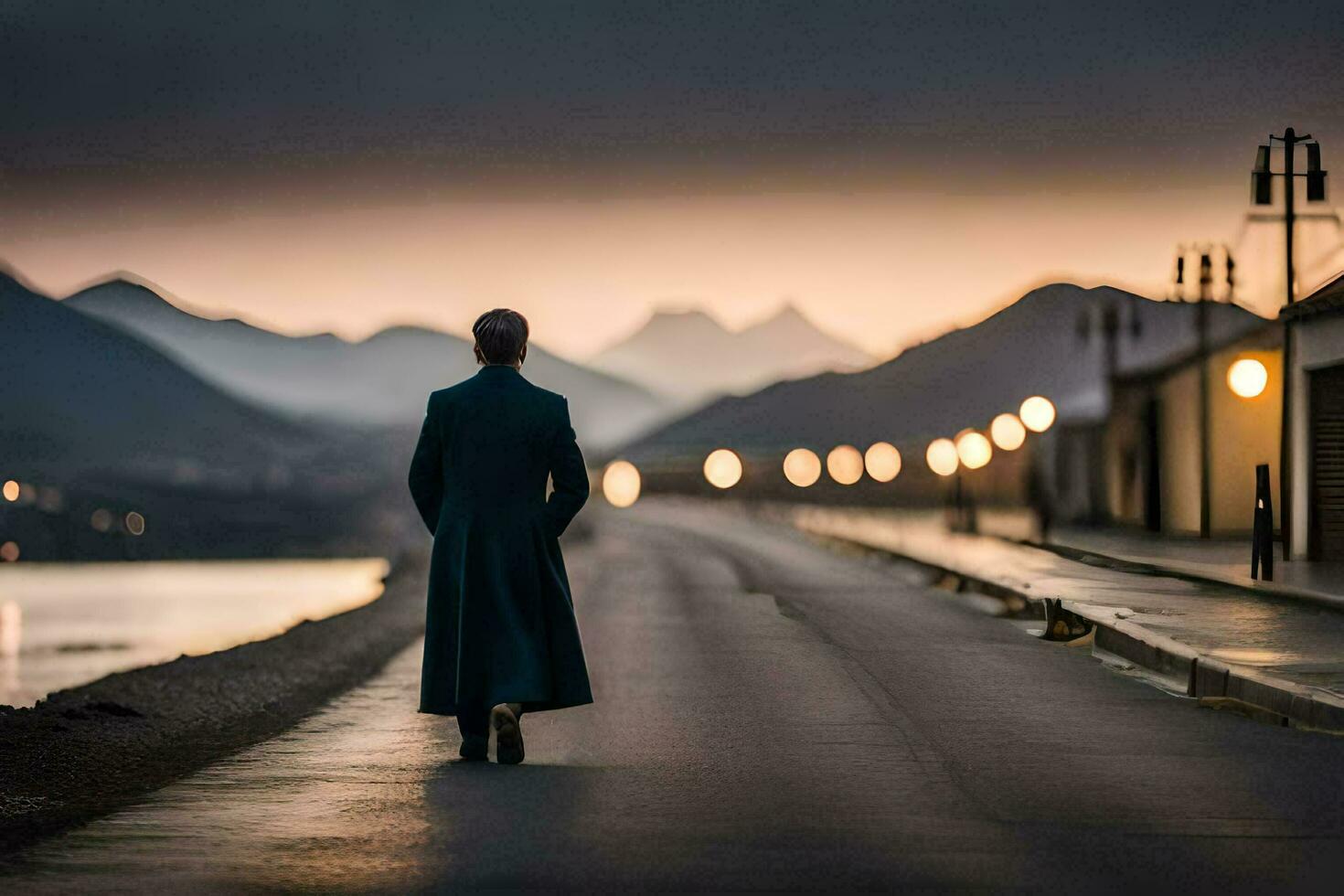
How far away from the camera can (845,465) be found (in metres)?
62.9

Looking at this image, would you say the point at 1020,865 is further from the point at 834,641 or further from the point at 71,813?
the point at 834,641

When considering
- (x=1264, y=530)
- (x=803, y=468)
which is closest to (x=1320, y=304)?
(x=1264, y=530)

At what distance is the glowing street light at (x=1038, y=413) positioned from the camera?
47.7 meters

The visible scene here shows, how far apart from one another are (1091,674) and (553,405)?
6378 mm

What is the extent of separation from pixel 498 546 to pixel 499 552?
0.03 metres

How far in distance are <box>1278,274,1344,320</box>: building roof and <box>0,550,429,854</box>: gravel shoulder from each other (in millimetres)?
14492

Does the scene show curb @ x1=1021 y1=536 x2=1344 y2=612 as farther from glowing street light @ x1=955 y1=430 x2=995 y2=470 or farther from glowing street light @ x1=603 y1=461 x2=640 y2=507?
glowing street light @ x1=603 y1=461 x2=640 y2=507

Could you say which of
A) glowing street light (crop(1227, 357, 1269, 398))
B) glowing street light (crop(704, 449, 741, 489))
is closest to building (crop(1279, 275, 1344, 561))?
glowing street light (crop(1227, 357, 1269, 398))

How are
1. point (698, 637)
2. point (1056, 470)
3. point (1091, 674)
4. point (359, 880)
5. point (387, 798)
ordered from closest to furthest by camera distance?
point (359, 880) → point (387, 798) → point (1091, 674) → point (698, 637) → point (1056, 470)

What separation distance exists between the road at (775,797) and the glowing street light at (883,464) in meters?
47.4

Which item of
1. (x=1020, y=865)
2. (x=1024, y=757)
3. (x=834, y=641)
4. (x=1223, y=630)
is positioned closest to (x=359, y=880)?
(x=1020, y=865)

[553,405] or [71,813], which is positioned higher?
[553,405]

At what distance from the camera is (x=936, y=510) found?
6862 centimetres

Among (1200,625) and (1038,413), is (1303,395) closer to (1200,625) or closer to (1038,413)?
(1200,625)
